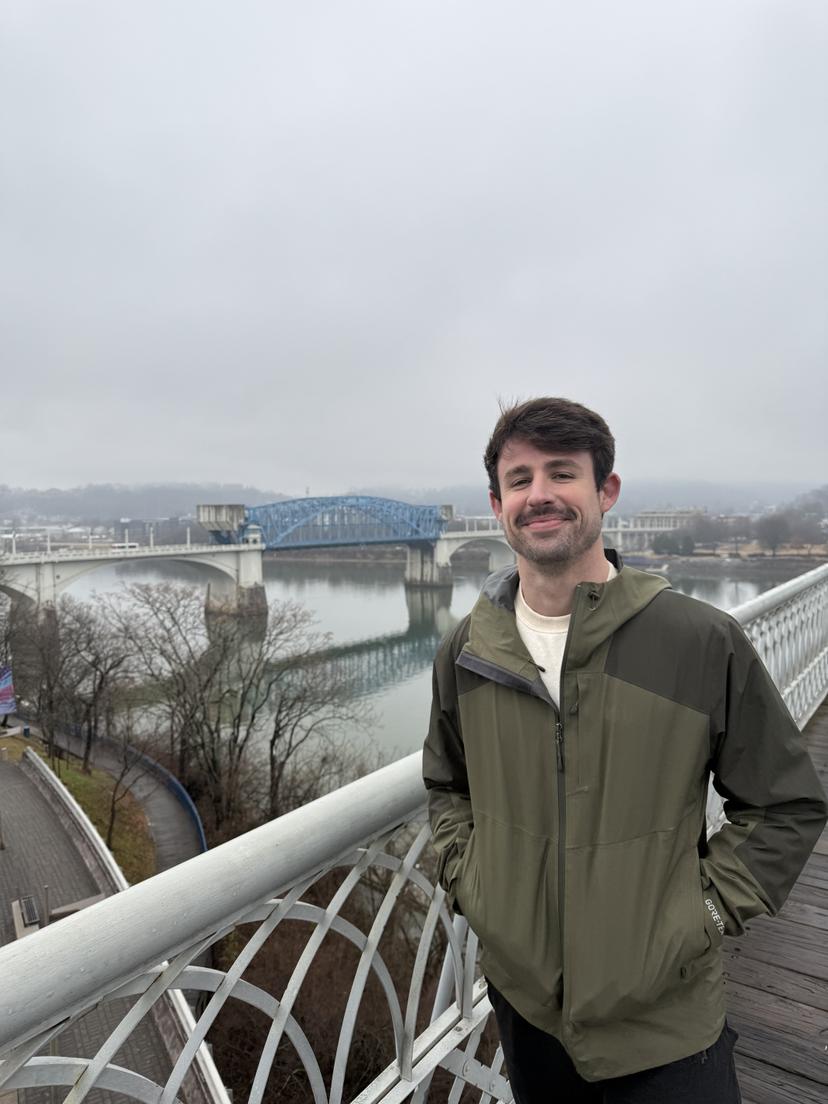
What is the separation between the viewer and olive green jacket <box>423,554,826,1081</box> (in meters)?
0.96

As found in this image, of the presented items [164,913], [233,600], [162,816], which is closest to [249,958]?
[164,913]

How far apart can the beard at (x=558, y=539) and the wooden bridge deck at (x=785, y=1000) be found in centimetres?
136

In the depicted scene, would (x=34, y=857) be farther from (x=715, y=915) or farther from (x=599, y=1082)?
(x=715, y=915)

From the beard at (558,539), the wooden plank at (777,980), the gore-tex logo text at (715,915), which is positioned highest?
the beard at (558,539)

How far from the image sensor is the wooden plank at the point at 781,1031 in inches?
62.7

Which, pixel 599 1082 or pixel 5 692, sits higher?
pixel 599 1082

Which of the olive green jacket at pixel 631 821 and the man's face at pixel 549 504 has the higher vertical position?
the man's face at pixel 549 504

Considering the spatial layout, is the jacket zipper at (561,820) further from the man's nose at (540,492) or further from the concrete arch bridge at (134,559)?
the concrete arch bridge at (134,559)

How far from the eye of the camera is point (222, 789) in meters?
13.1

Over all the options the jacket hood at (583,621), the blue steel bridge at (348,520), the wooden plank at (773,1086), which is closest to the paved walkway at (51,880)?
the wooden plank at (773,1086)

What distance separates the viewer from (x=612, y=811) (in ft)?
3.15

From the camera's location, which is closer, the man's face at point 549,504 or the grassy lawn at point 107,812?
the man's face at point 549,504

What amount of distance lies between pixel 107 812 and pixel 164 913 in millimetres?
14740

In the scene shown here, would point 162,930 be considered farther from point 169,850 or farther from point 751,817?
point 169,850
